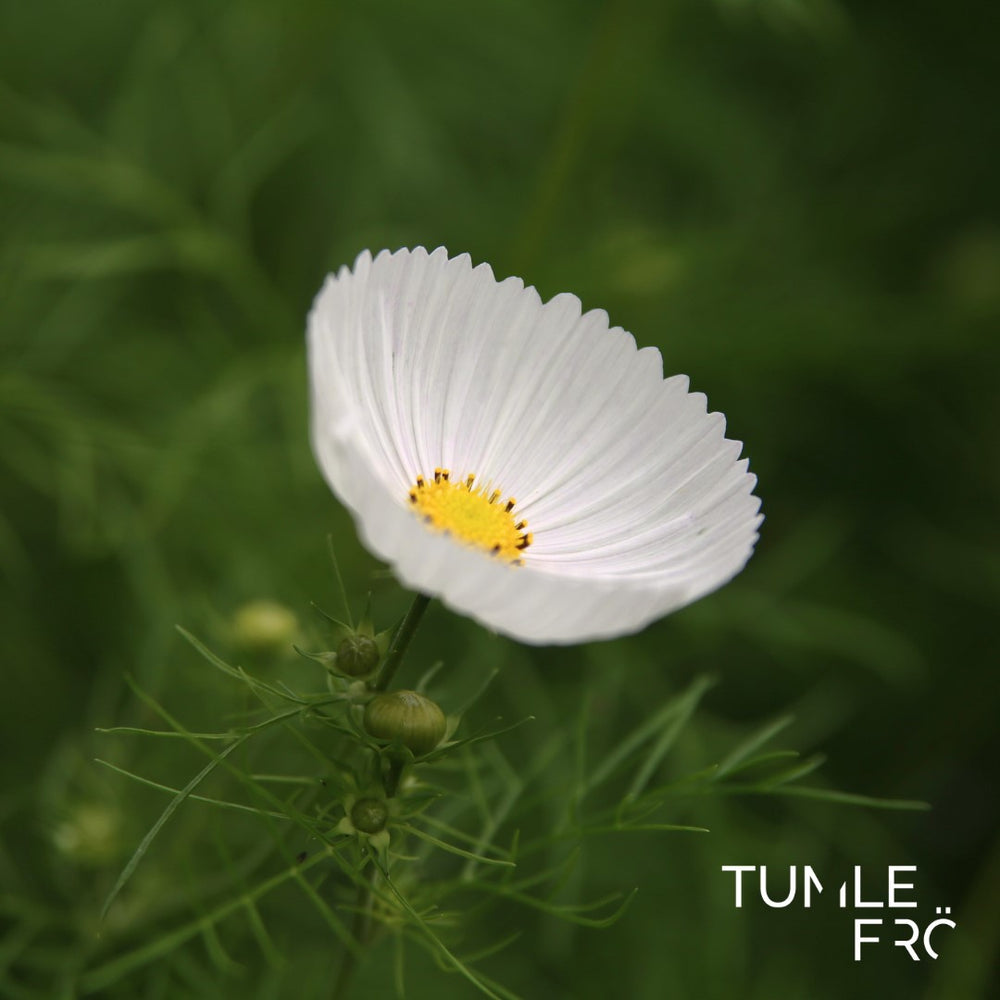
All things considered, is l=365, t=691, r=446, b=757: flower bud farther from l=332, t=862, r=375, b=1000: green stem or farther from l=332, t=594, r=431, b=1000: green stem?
l=332, t=862, r=375, b=1000: green stem

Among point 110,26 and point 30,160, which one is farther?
point 110,26

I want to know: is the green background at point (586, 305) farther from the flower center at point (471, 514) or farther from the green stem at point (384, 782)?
the flower center at point (471, 514)

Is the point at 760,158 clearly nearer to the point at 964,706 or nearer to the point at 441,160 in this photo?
the point at 441,160

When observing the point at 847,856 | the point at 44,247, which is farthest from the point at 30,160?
the point at 847,856

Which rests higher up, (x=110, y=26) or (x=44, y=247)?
(x=110, y=26)

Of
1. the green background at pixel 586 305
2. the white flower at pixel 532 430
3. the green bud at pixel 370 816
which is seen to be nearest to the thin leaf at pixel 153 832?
the green bud at pixel 370 816

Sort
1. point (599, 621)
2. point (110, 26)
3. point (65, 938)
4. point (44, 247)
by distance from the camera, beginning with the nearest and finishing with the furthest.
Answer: point (599, 621)
point (65, 938)
point (44, 247)
point (110, 26)
